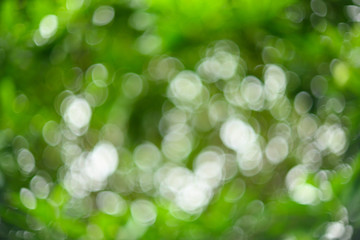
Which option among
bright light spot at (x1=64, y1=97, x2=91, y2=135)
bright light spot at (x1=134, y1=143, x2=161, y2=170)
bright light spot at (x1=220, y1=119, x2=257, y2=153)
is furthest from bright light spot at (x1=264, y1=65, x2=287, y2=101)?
bright light spot at (x1=134, y1=143, x2=161, y2=170)

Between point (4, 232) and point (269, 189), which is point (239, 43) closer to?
point (269, 189)

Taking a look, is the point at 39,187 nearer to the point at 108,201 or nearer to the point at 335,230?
the point at 108,201

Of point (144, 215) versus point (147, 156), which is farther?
point (147, 156)

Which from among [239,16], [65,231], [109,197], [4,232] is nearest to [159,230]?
[65,231]

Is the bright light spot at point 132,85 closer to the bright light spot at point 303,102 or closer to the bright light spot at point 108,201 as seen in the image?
the bright light spot at point 108,201

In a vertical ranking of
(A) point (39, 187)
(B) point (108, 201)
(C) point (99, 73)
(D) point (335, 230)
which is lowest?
(D) point (335, 230)

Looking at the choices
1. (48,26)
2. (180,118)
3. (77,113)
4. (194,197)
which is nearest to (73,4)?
(48,26)

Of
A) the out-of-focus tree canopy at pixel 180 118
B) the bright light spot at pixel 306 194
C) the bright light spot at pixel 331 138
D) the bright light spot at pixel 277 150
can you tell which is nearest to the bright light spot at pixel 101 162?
the out-of-focus tree canopy at pixel 180 118
